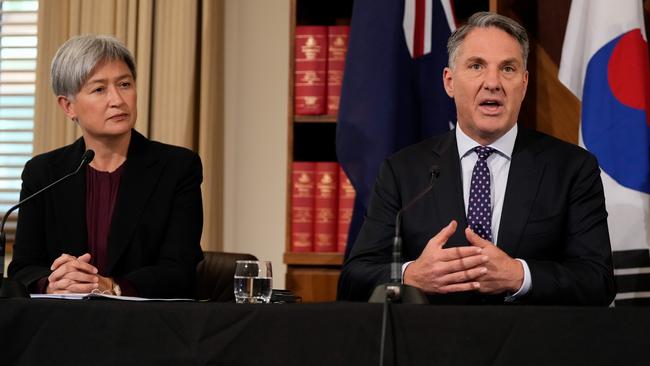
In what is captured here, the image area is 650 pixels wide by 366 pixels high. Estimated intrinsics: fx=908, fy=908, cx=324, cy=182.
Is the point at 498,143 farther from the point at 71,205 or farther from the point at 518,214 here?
the point at 71,205

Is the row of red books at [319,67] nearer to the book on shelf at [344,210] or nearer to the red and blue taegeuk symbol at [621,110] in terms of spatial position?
the book on shelf at [344,210]

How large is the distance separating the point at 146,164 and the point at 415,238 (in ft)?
3.03

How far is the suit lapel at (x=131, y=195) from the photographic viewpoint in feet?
9.04

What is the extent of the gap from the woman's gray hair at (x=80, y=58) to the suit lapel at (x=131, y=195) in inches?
10.4

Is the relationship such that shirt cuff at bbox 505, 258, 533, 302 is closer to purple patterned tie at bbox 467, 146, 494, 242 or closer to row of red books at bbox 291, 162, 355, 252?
purple patterned tie at bbox 467, 146, 494, 242

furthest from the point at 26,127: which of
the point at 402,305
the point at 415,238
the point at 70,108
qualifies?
the point at 402,305

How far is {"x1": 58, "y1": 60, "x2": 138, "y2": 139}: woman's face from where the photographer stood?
2.81 meters

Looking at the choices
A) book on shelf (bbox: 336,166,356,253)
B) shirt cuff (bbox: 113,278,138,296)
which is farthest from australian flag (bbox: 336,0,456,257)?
shirt cuff (bbox: 113,278,138,296)

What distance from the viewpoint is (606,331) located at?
62.5 inches

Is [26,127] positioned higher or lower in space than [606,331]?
higher

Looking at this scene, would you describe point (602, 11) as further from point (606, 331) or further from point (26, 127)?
point (26, 127)

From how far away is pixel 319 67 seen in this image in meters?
3.70

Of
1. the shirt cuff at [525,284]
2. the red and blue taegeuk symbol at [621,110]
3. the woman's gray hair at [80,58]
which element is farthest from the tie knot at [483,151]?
the woman's gray hair at [80,58]

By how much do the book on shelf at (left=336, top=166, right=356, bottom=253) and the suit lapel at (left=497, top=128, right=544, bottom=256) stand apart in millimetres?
1183
